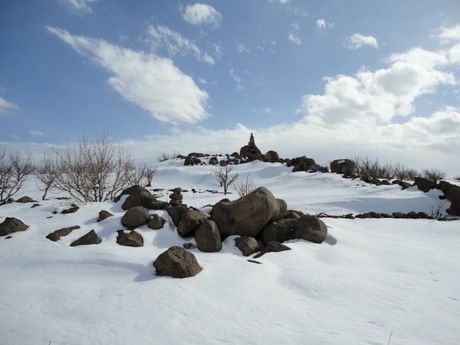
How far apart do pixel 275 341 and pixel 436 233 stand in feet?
22.4

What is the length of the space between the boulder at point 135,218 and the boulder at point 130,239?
313mm

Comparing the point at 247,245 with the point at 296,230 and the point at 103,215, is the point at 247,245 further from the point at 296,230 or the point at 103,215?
the point at 103,215

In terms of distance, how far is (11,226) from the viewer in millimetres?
4836

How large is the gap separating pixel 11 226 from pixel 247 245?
438 cm

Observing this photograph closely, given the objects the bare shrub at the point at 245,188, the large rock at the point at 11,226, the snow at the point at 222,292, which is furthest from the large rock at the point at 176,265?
the bare shrub at the point at 245,188

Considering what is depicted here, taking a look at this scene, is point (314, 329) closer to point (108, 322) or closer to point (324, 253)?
point (108, 322)

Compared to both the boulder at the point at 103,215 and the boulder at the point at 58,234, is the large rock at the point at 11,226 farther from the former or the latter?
the boulder at the point at 103,215

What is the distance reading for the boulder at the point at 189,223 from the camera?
4.98m

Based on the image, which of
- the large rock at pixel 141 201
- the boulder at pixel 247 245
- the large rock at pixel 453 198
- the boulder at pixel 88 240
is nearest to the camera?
the boulder at pixel 88 240

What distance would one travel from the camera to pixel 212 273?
3.72 meters

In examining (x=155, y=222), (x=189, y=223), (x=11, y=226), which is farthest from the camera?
(x=155, y=222)

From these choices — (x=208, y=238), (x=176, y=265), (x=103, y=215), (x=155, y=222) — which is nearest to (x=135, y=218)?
(x=155, y=222)

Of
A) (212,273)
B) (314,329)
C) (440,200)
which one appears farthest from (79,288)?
(440,200)

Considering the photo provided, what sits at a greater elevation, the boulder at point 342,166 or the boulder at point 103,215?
the boulder at point 342,166
